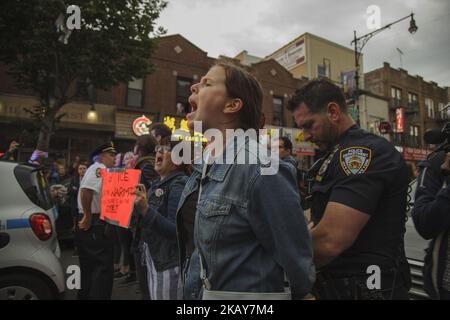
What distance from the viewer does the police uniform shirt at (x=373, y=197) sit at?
1457 millimetres

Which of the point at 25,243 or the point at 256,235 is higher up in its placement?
the point at 256,235

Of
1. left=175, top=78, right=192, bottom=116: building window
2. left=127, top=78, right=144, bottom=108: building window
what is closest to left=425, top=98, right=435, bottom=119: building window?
left=175, top=78, right=192, bottom=116: building window

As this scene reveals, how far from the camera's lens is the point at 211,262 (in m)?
1.22

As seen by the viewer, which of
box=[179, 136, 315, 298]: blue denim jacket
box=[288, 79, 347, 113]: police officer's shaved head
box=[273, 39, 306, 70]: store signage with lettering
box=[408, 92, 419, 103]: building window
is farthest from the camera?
box=[408, 92, 419, 103]: building window

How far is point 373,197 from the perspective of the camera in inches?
56.9

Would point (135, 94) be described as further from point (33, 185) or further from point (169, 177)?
point (169, 177)

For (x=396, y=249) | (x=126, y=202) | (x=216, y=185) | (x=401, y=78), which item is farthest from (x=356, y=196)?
(x=401, y=78)

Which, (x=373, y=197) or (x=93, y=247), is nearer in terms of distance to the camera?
(x=373, y=197)

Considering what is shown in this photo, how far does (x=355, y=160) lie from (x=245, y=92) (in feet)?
2.25

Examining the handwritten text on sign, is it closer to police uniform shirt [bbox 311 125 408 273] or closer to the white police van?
the white police van

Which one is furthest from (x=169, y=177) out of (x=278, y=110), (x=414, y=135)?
(x=414, y=135)

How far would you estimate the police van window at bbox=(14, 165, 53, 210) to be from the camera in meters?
3.31

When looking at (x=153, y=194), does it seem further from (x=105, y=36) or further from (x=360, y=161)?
(x=105, y=36)

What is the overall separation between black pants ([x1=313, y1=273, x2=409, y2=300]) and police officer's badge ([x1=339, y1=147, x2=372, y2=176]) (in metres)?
0.55
